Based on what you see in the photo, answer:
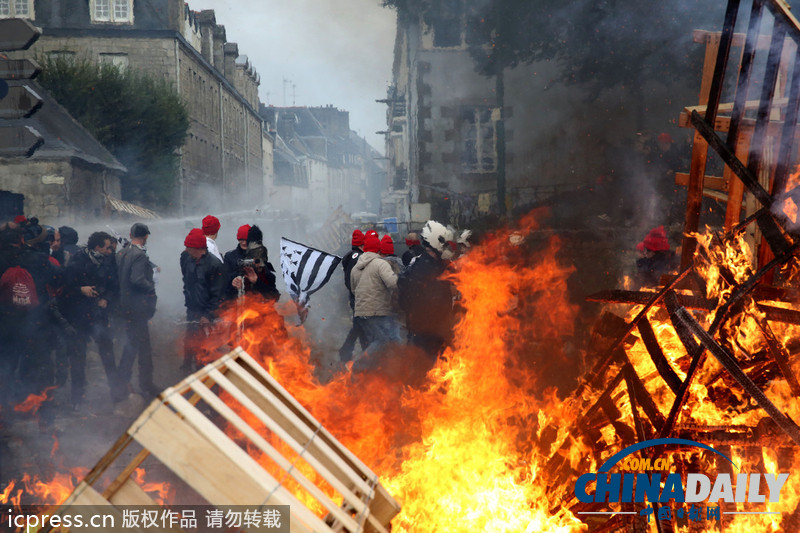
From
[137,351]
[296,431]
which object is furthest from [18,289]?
[296,431]

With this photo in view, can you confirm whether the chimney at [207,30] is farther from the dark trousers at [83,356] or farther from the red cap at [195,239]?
the red cap at [195,239]

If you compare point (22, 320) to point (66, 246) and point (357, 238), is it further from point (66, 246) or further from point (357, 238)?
point (357, 238)

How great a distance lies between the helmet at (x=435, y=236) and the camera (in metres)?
6.99

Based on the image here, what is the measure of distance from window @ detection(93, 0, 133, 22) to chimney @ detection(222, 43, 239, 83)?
12328mm

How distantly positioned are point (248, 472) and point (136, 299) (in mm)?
5449

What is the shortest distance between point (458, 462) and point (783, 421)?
2.27 meters

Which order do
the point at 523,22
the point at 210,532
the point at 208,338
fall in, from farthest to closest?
1. the point at 523,22
2. the point at 208,338
3. the point at 210,532

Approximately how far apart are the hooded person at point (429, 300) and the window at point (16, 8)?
28.2 m

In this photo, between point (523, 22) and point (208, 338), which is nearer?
point (208, 338)

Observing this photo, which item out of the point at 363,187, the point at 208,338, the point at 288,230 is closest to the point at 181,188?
the point at 288,230

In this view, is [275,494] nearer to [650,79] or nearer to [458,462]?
[458,462]

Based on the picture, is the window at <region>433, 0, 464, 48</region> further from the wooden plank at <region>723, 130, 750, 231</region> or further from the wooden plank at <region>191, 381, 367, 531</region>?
the wooden plank at <region>191, 381, 367, 531</region>

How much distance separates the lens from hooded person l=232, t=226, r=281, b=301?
6.74 metres

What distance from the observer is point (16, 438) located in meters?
5.84
